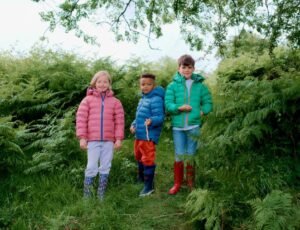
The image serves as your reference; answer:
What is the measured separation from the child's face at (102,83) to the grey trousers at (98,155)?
29.0 inches

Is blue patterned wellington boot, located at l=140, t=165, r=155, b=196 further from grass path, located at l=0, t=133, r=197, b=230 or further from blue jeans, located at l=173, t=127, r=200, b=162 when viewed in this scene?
blue jeans, located at l=173, t=127, r=200, b=162

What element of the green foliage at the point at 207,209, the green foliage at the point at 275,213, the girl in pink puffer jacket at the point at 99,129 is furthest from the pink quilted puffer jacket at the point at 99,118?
the green foliage at the point at 275,213

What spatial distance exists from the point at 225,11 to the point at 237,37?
81cm

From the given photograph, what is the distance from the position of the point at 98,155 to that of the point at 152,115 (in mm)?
959

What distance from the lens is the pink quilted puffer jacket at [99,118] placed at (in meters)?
5.69

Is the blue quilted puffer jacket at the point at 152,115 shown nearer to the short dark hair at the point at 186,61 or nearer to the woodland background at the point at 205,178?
the short dark hair at the point at 186,61

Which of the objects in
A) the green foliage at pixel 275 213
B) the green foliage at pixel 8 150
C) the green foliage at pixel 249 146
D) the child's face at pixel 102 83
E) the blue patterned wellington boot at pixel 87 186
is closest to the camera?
the green foliage at pixel 275 213

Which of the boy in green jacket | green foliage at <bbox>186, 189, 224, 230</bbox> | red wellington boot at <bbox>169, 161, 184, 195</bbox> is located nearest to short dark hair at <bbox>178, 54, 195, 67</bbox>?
the boy in green jacket

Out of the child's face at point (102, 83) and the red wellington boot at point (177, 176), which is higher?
the child's face at point (102, 83)

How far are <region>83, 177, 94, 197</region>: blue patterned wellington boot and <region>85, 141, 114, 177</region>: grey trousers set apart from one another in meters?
0.06

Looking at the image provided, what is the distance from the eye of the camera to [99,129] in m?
5.68

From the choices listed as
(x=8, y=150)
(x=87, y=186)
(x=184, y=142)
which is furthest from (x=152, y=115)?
(x=8, y=150)

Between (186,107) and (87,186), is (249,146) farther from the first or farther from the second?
(87,186)

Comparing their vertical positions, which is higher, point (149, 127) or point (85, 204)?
point (149, 127)
